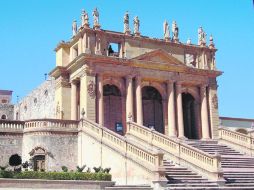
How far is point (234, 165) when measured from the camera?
101 feet

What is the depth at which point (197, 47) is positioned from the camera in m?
42.8

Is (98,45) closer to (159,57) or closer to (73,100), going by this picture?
(73,100)

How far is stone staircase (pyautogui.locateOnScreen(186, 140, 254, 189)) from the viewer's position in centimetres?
2658

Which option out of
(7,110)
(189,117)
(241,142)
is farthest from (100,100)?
(7,110)

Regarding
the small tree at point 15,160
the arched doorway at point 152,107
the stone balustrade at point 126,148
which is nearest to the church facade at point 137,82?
the arched doorway at point 152,107

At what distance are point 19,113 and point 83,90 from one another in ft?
72.1

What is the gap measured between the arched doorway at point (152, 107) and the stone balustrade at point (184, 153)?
768cm

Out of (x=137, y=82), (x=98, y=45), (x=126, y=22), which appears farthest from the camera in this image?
(x=126, y=22)

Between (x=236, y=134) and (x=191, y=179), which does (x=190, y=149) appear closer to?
(x=191, y=179)

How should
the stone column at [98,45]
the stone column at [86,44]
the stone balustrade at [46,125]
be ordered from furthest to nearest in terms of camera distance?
the stone column at [98,45] → the stone column at [86,44] → the stone balustrade at [46,125]

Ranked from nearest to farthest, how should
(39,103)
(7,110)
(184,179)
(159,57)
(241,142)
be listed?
(184,179)
(241,142)
(159,57)
(39,103)
(7,110)

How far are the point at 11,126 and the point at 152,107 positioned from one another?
1421 centimetres

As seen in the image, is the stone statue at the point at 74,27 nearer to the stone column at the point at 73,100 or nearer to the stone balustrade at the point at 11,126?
the stone column at the point at 73,100

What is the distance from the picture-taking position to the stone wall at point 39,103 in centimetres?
4319
